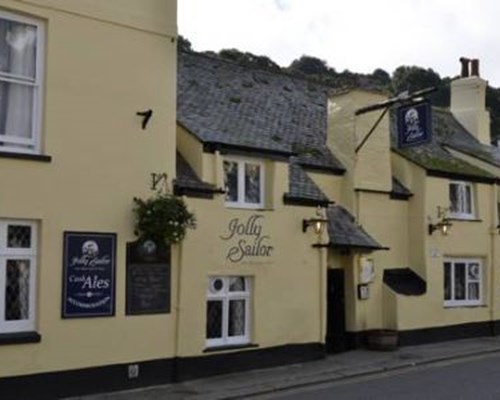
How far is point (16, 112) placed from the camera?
12.4m

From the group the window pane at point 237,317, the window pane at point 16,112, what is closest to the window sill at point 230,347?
the window pane at point 237,317

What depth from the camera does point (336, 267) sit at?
18.6 meters

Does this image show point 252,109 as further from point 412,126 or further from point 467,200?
point 467,200

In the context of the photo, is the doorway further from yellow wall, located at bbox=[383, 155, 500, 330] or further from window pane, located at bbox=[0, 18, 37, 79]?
window pane, located at bbox=[0, 18, 37, 79]

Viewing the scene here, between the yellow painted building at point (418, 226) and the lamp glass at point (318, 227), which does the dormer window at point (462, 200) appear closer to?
the yellow painted building at point (418, 226)

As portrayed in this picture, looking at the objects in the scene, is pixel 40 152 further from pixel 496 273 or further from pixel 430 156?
pixel 496 273

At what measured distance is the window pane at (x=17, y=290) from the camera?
1201 centimetres

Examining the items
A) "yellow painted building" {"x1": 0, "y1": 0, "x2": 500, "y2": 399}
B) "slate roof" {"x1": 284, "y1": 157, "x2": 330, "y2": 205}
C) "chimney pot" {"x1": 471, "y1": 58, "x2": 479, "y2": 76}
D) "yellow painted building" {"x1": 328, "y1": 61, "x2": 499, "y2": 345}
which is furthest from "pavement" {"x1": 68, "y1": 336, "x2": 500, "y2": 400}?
"chimney pot" {"x1": 471, "y1": 58, "x2": 479, "y2": 76}

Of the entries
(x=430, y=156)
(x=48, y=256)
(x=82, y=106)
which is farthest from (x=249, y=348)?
(x=430, y=156)

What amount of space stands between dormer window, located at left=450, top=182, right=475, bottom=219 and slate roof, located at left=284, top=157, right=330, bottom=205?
18.6 feet

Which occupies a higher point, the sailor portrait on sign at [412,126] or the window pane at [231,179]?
A: the sailor portrait on sign at [412,126]

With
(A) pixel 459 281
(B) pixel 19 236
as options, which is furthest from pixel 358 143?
(B) pixel 19 236

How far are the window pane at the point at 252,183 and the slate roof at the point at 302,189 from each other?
642mm

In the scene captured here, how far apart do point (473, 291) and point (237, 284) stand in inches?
358
